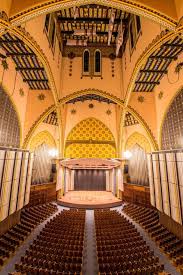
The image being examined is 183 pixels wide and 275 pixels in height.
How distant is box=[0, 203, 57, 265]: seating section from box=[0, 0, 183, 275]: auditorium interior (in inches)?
3.0

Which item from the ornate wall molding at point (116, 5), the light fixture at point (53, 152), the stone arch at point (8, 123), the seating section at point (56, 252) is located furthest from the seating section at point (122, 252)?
the ornate wall molding at point (116, 5)

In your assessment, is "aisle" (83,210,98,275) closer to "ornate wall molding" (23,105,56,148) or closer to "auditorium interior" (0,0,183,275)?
"auditorium interior" (0,0,183,275)

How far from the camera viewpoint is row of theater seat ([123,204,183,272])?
771 cm

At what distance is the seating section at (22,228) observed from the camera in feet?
26.0

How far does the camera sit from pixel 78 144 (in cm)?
1833

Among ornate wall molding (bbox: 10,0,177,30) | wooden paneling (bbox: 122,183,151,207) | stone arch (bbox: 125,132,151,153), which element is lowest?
wooden paneling (bbox: 122,183,151,207)

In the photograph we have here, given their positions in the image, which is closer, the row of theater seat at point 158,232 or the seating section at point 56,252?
the seating section at point 56,252

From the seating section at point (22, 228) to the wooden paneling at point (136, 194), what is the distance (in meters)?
7.65

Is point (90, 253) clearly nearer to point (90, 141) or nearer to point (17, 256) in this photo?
point (17, 256)

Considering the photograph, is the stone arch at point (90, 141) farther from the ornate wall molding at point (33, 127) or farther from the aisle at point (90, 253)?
the aisle at point (90, 253)

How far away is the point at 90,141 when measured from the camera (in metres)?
18.3

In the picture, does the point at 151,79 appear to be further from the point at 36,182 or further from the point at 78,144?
the point at 36,182

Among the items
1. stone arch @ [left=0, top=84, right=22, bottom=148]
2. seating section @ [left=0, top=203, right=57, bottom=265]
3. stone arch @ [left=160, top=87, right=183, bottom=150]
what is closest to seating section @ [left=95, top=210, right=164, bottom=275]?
seating section @ [left=0, top=203, right=57, bottom=265]

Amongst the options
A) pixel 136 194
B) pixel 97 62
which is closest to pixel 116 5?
pixel 97 62
